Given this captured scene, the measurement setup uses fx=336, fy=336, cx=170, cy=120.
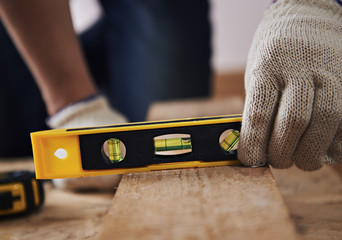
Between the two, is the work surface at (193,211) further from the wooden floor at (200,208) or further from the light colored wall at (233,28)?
the light colored wall at (233,28)

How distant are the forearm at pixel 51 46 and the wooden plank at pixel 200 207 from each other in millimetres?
562

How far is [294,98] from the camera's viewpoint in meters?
0.64

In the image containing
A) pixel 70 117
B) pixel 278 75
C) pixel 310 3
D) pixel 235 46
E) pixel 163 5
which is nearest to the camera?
pixel 278 75

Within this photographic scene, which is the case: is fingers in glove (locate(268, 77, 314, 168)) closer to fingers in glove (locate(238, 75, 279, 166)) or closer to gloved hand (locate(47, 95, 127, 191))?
fingers in glove (locate(238, 75, 279, 166))

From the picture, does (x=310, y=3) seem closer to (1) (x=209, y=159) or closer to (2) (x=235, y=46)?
(1) (x=209, y=159)

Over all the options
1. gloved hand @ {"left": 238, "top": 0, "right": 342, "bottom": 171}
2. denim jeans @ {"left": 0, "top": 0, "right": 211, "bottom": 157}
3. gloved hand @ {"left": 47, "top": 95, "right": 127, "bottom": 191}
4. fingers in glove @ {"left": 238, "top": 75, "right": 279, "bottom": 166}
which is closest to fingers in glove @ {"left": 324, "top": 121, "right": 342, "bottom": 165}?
gloved hand @ {"left": 238, "top": 0, "right": 342, "bottom": 171}

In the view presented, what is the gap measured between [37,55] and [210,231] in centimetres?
87

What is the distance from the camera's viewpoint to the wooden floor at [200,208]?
19.2 inches

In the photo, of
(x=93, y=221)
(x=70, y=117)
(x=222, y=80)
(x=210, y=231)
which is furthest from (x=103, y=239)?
(x=222, y=80)

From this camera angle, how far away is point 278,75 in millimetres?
662

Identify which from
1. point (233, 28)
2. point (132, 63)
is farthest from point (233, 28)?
point (132, 63)

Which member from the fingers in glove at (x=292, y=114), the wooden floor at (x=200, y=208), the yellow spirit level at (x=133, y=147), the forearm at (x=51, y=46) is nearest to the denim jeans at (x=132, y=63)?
the forearm at (x=51, y=46)

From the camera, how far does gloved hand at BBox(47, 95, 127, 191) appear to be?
992 mm

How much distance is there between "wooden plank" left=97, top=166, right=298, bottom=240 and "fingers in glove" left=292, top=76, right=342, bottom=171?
0.34 ft
